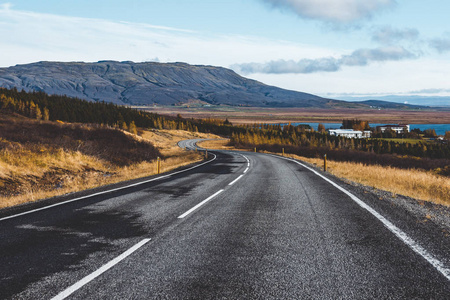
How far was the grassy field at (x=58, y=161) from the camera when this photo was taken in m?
15.2

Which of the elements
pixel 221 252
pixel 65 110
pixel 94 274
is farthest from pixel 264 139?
pixel 94 274

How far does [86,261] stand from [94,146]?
29648mm

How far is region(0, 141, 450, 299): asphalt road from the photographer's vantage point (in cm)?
344

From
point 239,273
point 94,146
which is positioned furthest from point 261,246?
point 94,146

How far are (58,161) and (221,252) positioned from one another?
20118 millimetres

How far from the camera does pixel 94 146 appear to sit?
31578 millimetres

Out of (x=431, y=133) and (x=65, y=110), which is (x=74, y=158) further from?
(x=431, y=133)

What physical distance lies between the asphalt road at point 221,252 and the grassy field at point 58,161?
17.3 feet

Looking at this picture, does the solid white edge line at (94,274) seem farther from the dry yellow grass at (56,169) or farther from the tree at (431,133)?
the tree at (431,133)

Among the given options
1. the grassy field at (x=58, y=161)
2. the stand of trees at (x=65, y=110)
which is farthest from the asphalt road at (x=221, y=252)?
the stand of trees at (x=65, y=110)

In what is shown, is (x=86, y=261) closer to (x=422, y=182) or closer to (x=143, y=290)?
(x=143, y=290)

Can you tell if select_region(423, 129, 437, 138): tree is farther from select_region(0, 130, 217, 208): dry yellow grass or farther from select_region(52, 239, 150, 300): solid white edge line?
select_region(52, 239, 150, 300): solid white edge line

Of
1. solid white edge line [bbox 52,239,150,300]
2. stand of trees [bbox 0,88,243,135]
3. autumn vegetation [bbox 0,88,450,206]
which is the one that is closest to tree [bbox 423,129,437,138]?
autumn vegetation [bbox 0,88,450,206]

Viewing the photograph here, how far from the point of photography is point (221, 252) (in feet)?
15.1
